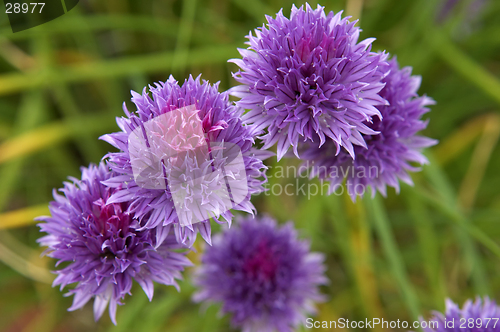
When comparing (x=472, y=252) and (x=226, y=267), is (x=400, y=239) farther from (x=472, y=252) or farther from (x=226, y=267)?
(x=226, y=267)

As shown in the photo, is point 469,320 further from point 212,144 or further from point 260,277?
point 212,144

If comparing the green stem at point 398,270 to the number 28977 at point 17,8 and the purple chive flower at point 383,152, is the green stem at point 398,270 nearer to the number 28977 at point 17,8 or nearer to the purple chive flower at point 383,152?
the purple chive flower at point 383,152

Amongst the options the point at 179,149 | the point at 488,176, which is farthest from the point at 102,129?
the point at 488,176

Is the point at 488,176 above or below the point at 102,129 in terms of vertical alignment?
below

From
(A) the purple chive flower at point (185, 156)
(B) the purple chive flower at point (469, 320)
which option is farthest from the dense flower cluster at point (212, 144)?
(B) the purple chive flower at point (469, 320)

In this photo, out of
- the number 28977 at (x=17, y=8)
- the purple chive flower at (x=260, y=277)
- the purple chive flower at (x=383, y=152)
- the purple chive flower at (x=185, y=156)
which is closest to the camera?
the purple chive flower at (x=185, y=156)

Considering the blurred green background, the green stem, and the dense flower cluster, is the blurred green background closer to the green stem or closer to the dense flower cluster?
the green stem

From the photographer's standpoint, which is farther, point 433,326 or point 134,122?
point 433,326
